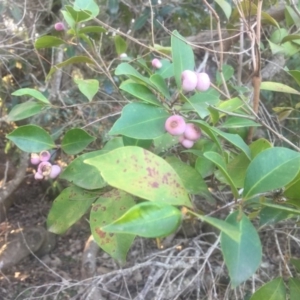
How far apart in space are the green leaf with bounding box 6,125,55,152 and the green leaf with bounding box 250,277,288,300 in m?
0.43

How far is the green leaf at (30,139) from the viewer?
705 millimetres

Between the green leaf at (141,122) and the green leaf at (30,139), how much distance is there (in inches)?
9.1

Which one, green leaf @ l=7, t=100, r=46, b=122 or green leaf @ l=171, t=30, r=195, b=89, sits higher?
green leaf @ l=171, t=30, r=195, b=89

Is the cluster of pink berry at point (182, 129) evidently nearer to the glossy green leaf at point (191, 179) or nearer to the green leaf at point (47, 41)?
the glossy green leaf at point (191, 179)

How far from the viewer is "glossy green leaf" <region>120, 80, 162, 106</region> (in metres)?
0.59

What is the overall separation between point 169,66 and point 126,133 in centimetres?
36

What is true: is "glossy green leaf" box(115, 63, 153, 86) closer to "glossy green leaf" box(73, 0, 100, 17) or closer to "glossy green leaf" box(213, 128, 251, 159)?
"glossy green leaf" box(213, 128, 251, 159)

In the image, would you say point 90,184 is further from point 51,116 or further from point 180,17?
point 180,17

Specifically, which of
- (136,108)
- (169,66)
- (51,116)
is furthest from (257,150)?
(51,116)

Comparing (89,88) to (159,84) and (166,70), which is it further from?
(159,84)

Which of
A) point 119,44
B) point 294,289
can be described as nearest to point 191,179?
point 294,289

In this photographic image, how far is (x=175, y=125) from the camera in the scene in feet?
1.88

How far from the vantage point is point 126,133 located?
0.54 meters

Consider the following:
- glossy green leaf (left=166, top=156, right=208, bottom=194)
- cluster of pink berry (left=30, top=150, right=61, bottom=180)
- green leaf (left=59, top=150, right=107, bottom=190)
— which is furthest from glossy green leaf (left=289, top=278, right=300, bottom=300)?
cluster of pink berry (left=30, top=150, right=61, bottom=180)
